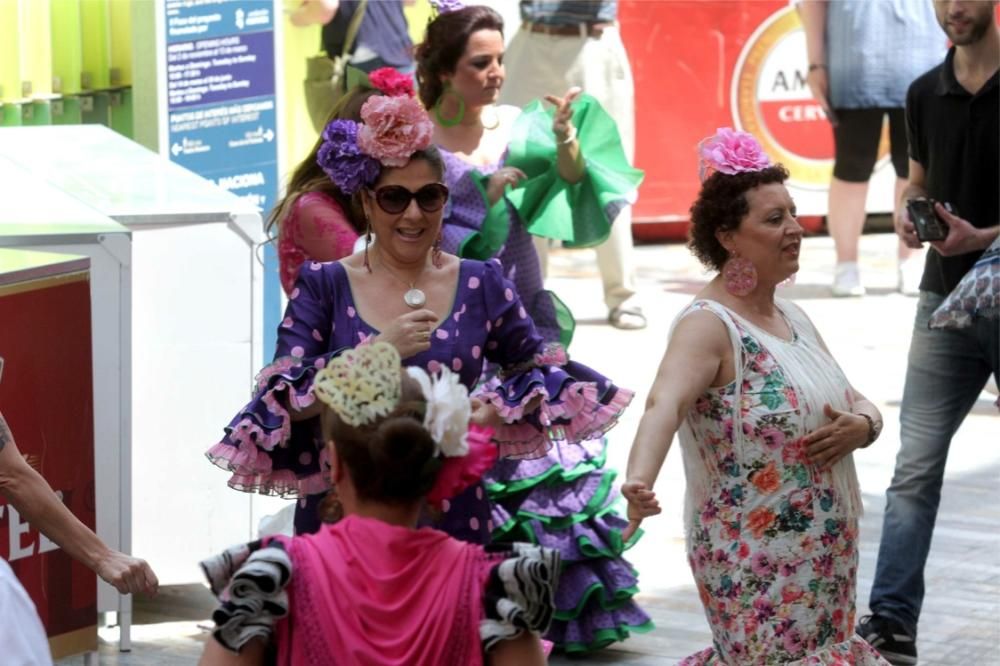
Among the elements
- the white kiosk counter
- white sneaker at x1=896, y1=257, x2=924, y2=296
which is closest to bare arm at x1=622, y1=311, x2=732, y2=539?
the white kiosk counter

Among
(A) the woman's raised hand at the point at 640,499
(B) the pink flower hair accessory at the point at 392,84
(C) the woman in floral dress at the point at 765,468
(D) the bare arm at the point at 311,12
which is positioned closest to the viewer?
(A) the woman's raised hand at the point at 640,499

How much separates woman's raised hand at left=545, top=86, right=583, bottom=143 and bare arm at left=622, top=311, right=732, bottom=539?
174cm

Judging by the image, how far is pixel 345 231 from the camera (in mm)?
5293

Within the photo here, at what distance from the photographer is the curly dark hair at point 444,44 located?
6145mm

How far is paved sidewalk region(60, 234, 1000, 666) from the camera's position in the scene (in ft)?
20.5

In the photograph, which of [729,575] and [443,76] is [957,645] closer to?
[729,575]

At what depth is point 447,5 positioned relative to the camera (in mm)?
6355

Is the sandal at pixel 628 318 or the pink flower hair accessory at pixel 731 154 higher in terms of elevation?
the pink flower hair accessory at pixel 731 154

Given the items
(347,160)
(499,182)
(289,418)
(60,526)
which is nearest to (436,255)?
(347,160)

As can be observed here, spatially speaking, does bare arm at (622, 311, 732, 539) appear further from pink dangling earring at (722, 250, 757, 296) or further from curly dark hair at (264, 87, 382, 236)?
curly dark hair at (264, 87, 382, 236)

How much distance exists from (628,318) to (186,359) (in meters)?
5.19

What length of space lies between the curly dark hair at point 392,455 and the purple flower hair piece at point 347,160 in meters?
1.48

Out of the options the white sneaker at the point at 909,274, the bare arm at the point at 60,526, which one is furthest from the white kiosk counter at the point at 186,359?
the white sneaker at the point at 909,274

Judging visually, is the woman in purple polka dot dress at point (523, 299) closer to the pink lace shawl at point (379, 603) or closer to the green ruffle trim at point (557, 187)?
the green ruffle trim at point (557, 187)
